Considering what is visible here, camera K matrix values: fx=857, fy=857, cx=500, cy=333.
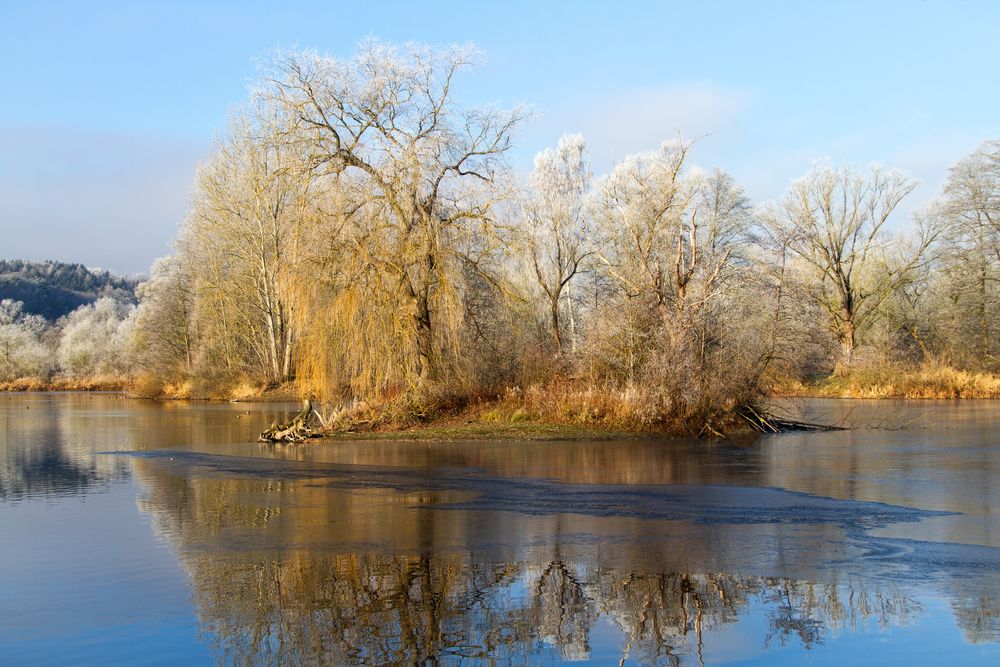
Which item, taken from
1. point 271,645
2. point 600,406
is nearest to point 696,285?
point 600,406

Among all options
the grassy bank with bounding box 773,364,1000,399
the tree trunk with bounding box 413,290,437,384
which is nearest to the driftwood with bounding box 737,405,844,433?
the tree trunk with bounding box 413,290,437,384

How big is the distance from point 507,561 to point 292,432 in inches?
640

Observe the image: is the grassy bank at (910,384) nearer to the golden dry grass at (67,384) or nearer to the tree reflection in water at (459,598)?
the tree reflection in water at (459,598)

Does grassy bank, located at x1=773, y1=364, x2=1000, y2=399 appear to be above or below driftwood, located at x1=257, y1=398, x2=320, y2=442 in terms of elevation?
above

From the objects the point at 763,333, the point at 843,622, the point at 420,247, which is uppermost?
the point at 420,247

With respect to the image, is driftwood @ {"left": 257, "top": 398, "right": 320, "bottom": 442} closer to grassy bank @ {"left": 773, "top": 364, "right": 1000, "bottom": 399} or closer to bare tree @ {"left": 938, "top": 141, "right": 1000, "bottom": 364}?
grassy bank @ {"left": 773, "top": 364, "right": 1000, "bottom": 399}

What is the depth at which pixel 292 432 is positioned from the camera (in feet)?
83.7

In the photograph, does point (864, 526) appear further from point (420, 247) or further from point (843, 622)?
point (420, 247)

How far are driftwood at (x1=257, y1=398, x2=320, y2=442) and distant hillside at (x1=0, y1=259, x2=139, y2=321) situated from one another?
13470 cm

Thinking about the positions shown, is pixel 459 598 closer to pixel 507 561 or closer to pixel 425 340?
pixel 507 561

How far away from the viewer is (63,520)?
44.6 ft

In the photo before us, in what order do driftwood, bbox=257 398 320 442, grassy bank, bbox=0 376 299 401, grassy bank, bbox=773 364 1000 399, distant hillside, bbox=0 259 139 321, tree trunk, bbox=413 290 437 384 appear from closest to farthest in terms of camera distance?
driftwood, bbox=257 398 320 442, tree trunk, bbox=413 290 437 384, grassy bank, bbox=773 364 1000 399, grassy bank, bbox=0 376 299 401, distant hillside, bbox=0 259 139 321

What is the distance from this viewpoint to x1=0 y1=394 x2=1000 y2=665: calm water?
25.3 feet

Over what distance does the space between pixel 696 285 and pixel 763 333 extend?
107 inches
